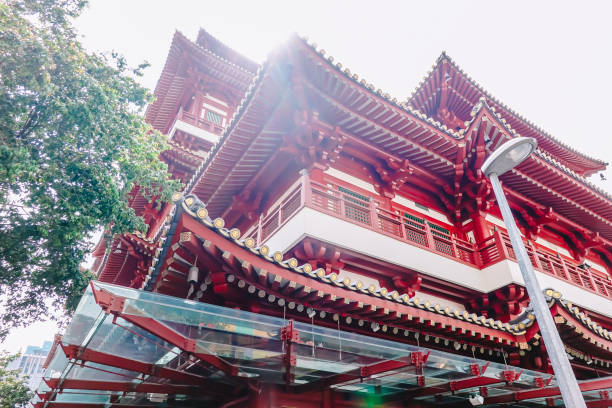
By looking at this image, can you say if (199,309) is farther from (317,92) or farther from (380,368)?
(317,92)

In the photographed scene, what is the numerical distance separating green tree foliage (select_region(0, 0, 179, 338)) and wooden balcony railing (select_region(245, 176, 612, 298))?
4051 millimetres

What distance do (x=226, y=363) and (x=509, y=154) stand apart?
519 centimetres

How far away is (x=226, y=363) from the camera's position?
562cm

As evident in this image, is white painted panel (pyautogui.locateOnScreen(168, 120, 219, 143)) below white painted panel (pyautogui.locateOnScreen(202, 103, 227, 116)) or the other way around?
below

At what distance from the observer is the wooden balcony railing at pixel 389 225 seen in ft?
30.6

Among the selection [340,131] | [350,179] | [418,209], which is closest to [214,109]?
[350,179]

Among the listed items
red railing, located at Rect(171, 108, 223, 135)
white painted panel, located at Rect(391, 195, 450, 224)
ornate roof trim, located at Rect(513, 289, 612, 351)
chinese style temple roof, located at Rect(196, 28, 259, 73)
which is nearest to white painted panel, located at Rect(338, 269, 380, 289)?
white painted panel, located at Rect(391, 195, 450, 224)

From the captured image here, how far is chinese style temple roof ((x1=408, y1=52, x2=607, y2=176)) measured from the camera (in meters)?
16.1

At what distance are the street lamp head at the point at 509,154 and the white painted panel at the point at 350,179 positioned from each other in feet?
16.5

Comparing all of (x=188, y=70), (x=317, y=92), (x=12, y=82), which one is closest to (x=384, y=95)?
(x=317, y=92)

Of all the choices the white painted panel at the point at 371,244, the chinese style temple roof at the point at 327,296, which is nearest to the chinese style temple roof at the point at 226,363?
the chinese style temple roof at the point at 327,296

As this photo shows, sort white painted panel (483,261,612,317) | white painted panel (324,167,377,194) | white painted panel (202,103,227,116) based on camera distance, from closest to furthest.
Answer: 1. white painted panel (483,261,612,317)
2. white painted panel (324,167,377,194)
3. white painted panel (202,103,227,116)

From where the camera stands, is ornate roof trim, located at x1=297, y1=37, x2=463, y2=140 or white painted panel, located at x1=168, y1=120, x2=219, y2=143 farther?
white painted panel, located at x1=168, y1=120, x2=219, y2=143

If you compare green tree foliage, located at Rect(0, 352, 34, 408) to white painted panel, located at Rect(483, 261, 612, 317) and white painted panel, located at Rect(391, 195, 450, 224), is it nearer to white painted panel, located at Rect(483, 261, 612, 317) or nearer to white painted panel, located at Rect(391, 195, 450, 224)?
white painted panel, located at Rect(391, 195, 450, 224)
